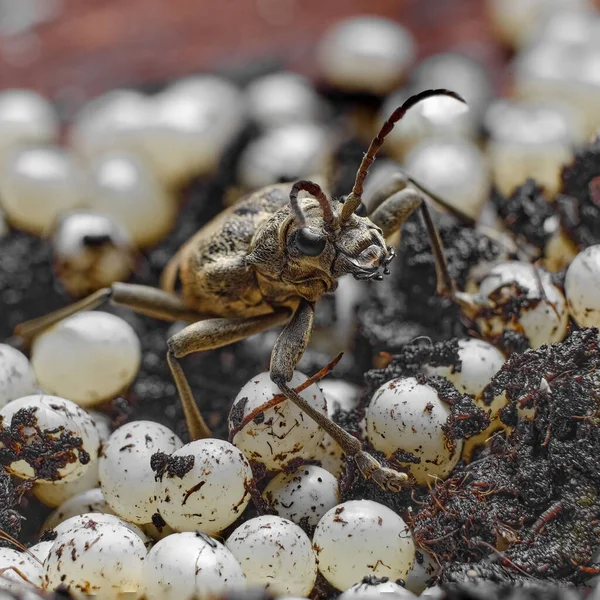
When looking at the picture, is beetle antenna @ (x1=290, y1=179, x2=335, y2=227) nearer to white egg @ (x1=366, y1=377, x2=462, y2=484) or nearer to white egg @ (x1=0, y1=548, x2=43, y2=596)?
white egg @ (x1=366, y1=377, x2=462, y2=484)

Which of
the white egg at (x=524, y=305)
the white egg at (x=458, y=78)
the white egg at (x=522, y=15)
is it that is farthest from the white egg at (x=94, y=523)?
the white egg at (x=522, y=15)

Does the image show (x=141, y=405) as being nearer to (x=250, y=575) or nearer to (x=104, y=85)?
(x=250, y=575)

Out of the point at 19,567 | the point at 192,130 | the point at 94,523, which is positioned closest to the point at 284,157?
the point at 192,130

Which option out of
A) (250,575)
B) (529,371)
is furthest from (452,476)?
(250,575)

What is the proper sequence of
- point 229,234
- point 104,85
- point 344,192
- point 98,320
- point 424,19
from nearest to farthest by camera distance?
point 98,320, point 229,234, point 344,192, point 104,85, point 424,19

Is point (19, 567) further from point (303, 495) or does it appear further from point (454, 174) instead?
point (454, 174)

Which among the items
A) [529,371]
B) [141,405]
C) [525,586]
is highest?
[529,371]

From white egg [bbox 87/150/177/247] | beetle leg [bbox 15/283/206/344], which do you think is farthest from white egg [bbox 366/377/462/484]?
white egg [bbox 87/150/177/247]
